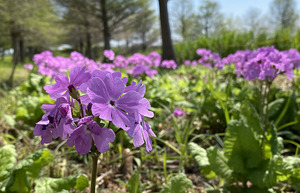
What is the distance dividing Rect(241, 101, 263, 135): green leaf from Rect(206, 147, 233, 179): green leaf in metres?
0.29

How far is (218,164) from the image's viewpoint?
5.15 feet

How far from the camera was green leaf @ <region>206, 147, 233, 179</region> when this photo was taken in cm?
156

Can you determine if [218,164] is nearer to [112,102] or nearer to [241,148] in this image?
[241,148]

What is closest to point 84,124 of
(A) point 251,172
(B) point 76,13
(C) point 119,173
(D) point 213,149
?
(D) point 213,149

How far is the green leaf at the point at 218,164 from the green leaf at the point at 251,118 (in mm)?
290

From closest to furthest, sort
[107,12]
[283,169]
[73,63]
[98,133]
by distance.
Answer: [98,133]
[283,169]
[73,63]
[107,12]

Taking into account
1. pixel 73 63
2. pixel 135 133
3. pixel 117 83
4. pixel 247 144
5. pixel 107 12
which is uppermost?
pixel 107 12

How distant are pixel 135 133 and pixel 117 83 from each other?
0.17m

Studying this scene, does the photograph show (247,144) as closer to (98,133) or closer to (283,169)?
(283,169)

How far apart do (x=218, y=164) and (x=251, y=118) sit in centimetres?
39

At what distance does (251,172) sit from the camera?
4.99 ft

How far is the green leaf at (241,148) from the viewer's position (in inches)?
59.4

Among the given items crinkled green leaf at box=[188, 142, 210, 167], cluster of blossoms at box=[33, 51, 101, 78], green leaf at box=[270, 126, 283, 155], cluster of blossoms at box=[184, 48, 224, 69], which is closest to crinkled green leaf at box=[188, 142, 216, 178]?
crinkled green leaf at box=[188, 142, 210, 167]

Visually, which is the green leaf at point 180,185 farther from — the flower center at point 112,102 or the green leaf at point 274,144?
the green leaf at point 274,144
